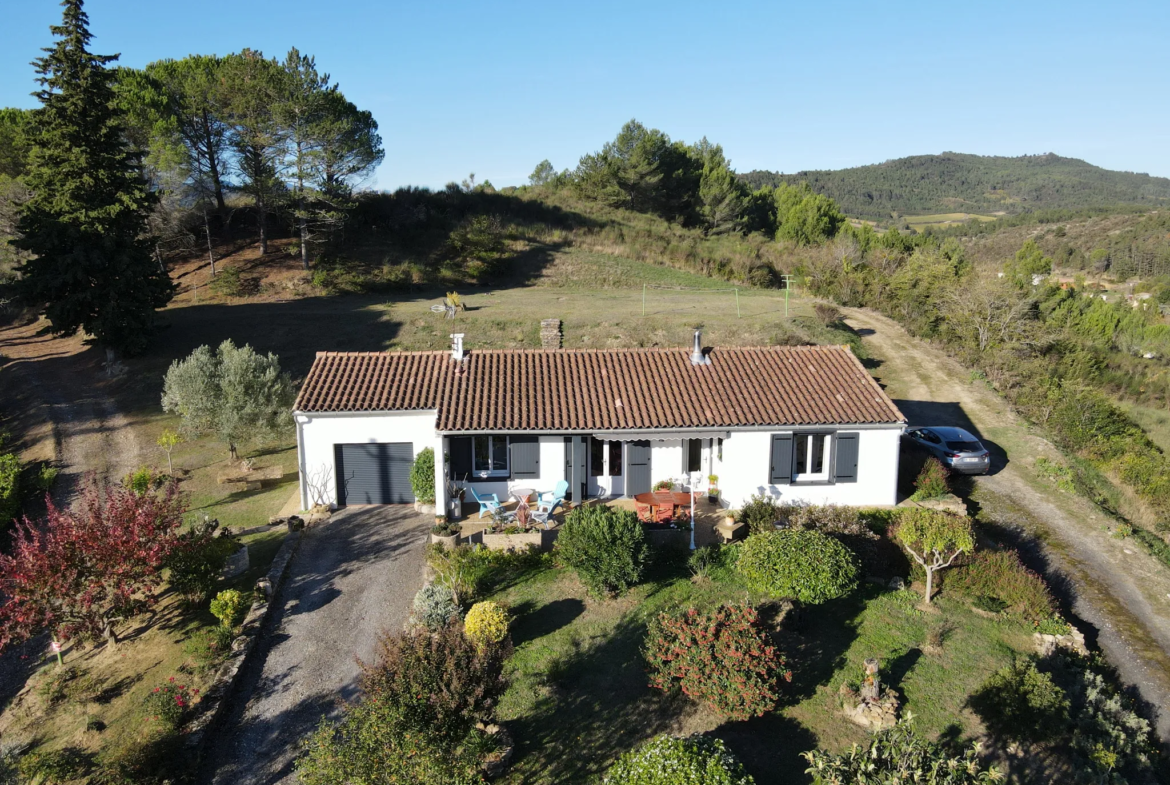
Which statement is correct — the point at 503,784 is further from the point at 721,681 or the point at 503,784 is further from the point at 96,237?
the point at 96,237

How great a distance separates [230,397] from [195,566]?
945 cm

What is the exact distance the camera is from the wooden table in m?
17.1

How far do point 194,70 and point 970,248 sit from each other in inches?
3858

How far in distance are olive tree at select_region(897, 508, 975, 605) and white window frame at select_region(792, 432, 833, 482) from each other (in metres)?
3.40

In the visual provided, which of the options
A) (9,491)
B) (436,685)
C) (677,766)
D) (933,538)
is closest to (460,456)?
(436,685)

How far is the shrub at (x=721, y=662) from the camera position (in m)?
10.3

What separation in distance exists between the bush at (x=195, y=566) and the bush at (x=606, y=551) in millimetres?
7284

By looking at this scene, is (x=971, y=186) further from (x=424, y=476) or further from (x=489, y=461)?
(x=424, y=476)

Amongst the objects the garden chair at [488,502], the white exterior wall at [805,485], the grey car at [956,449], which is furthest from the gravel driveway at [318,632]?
the grey car at [956,449]

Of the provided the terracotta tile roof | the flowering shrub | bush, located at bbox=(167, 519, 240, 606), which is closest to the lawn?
the terracotta tile roof

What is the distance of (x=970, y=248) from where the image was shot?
326 feet

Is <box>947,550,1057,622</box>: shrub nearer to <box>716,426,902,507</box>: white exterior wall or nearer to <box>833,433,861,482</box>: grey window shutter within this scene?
<box>716,426,902,507</box>: white exterior wall

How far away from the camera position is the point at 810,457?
1855 centimetres

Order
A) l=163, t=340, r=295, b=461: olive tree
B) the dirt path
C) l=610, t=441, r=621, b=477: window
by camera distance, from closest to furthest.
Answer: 1. the dirt path
2. l=610, t=441, r=621, b=477: window
3. l=163, t=340, r=295, b=461: olive tree
